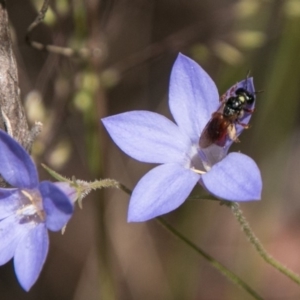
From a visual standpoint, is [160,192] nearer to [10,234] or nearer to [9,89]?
[10,234]

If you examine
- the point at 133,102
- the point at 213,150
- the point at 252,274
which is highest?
the point at 213,150

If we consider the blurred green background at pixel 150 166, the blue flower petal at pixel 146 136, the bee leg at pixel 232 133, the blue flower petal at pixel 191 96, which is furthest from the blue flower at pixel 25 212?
the blurred green background at pixel 150 166

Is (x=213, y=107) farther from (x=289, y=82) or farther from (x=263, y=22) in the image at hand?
(x=263, y=22)

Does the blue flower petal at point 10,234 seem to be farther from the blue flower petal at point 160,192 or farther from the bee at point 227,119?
the bee at point 227,119

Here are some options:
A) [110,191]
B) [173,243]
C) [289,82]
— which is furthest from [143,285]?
[289,82]

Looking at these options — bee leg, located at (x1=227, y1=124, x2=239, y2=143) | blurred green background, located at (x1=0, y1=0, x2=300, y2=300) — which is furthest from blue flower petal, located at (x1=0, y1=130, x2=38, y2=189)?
blurred green background, located at (x1=0, y1=0, x2=300, y2=300)
